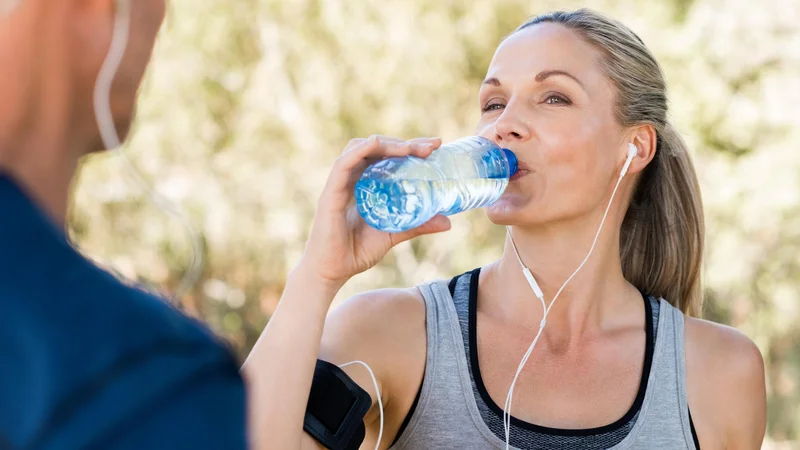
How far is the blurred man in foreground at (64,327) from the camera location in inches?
23.6

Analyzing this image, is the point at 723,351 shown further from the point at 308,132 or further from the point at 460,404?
the point at 308,132

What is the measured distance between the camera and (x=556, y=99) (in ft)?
6.84

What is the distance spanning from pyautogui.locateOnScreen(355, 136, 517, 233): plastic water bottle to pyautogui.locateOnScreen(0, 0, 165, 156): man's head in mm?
889

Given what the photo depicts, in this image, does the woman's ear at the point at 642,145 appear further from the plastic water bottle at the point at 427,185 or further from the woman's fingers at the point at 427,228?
the woman's fingers at the point at 427,228

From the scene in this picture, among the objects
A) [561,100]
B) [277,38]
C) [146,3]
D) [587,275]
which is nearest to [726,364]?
[587,275]

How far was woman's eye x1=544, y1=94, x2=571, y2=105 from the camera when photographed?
2.08 metres

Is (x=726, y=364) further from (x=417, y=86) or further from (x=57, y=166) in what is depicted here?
(x=417, y=86)

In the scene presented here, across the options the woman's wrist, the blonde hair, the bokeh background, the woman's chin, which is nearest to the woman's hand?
the woman's wrist

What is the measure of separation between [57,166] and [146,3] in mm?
169

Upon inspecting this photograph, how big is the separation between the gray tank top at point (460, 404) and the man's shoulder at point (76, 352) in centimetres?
134

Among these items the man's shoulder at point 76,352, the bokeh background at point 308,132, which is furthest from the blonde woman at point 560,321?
the bokeh background at point 308,132

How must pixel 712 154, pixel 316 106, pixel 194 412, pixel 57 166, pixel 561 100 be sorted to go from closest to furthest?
pixel 194 412
pixel 57 166
pixel 561 100
pixel 712 154
pixel 316 106

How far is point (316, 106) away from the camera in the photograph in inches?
239

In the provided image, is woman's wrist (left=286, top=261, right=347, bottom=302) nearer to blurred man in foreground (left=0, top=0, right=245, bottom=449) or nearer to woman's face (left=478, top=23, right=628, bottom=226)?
woman's face (left=478, top=23, right=628, bottom=226)
